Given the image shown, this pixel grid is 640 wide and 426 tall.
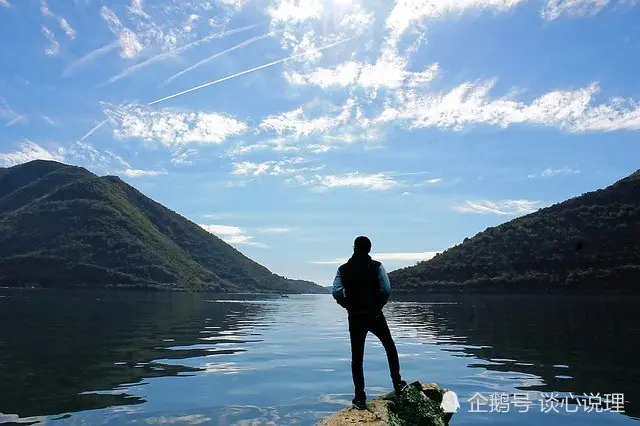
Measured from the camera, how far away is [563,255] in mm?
158125

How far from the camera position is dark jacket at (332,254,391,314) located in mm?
9352

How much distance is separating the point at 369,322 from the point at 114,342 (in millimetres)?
24691

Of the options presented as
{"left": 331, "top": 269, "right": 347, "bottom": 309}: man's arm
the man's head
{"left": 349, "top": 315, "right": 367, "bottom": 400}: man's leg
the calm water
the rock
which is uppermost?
the man's head

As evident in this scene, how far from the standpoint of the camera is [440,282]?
184m

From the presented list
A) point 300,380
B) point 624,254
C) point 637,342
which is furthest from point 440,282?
point 300,380

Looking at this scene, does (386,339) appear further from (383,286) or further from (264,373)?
(264,373)

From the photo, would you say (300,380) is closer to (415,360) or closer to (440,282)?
(415,360)

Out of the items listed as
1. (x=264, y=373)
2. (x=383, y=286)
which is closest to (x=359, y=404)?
(x=383, y=286)

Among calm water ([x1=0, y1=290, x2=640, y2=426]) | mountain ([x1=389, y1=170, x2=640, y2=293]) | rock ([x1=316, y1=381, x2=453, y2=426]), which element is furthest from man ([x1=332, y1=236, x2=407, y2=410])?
mountain ([x1=389, y1=170, x2=640, y2=293])

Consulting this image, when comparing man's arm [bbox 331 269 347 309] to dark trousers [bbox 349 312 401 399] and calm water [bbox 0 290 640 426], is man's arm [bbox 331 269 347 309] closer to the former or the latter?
dark trousers [bbox 349 312 401 399]

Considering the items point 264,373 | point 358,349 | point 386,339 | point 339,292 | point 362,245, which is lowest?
point 264,373

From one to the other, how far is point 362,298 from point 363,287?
0.23 metres

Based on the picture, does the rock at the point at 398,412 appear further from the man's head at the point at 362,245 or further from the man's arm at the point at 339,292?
the man's head at the point at 362,245

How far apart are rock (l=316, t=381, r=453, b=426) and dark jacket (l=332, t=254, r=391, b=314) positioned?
1771mm
